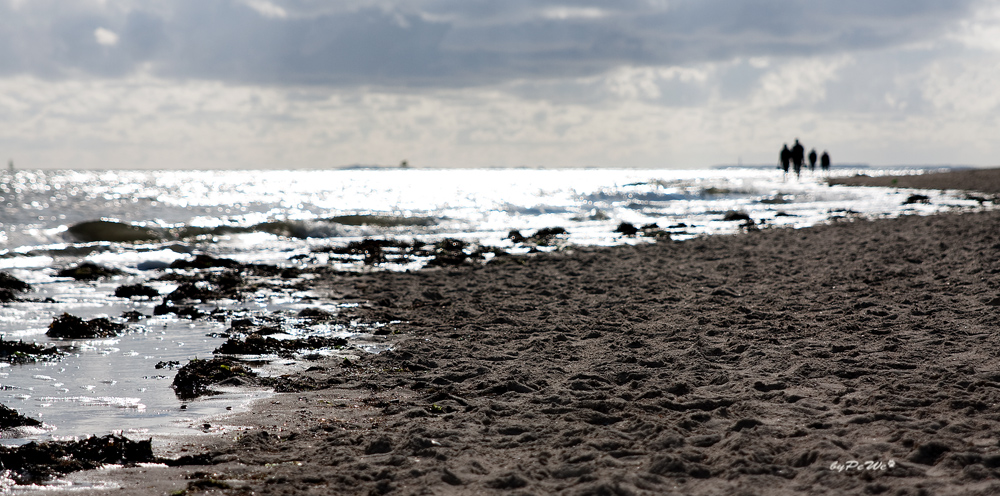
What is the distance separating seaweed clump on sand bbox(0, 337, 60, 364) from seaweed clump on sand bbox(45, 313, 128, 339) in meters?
0.52

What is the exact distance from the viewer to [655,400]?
471cm

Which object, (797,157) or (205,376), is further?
(797,157)

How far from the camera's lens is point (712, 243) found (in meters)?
14.6

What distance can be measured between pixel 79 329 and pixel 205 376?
2764mm

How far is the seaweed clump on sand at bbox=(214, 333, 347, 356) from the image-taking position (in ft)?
21.7

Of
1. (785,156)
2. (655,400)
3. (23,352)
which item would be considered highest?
(785,156)

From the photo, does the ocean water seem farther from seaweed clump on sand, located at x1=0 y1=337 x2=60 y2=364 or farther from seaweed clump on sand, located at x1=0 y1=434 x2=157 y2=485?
seaweed clump on sand, located at x1=0 y1=434 x2=157 y2=485

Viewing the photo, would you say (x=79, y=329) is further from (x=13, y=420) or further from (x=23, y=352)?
(x=13, y=420)

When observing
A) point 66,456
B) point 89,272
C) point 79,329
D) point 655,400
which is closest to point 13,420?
point 66,456

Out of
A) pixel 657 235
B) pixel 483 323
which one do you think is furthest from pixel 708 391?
pixel 657 235

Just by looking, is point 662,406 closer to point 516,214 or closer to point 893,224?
point 893,224

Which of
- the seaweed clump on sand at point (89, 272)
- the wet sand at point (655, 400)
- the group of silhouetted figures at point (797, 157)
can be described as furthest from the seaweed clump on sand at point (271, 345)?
the group of silhouetted figures at point (797, 157)

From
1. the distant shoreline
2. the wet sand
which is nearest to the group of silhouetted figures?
the distant shoreline

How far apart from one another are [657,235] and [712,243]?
9.69 feet
